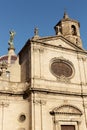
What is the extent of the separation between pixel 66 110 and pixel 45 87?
2778mm

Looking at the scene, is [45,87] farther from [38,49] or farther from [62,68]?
[38,49]

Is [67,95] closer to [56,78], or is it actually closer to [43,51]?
[56,78]

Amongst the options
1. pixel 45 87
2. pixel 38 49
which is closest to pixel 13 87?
pixel 45 87

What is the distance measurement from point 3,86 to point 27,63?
3.44m

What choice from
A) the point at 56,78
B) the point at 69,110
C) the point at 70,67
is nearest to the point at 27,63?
the point at 56,78

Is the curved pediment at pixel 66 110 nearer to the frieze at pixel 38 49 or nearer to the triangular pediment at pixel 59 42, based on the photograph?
the frieze at pixel 38 49

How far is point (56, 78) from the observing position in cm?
2080

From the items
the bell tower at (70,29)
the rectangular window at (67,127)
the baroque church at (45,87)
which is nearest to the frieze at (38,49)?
the baroque church at (45,87)

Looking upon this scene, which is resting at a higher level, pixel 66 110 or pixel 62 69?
pixel 62 69

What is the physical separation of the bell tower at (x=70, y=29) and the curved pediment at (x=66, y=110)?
9.56 metres

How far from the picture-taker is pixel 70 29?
2680 cm

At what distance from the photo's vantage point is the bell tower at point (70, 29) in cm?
2658

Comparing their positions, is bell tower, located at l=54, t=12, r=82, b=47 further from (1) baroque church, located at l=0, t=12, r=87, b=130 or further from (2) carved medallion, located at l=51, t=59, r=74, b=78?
(2) carved medallion, located at l=51, t=59, r=74, b=78

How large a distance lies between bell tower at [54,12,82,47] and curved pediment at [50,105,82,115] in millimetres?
9565
